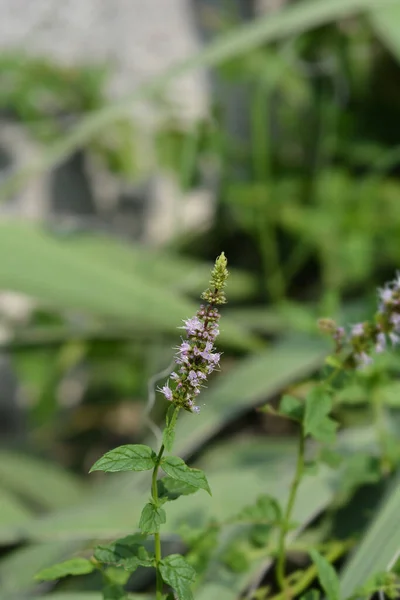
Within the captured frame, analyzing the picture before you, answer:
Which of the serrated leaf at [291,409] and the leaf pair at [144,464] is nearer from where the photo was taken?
the leaf pair at [144,464]

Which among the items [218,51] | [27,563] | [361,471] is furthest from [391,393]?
[218,51]

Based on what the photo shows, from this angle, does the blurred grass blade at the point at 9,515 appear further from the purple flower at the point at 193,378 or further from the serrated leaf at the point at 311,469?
the purple flower at the point at 193,378

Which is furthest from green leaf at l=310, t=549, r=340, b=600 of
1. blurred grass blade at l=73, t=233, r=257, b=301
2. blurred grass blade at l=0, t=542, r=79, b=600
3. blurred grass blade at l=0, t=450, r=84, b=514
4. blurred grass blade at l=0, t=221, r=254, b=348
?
blurred grass blade at l=73, t=233, r=257, b=301

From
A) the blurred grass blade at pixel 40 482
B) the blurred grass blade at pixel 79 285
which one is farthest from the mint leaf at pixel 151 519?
the blurred grass blade at pixel 40 482

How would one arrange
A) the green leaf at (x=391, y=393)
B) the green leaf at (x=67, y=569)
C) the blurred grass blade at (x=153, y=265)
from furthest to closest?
the blurred grass blade at (x=153, y=265)
the green leaf at (x=391, y=393)
the green leaf at (x=67, y=569)

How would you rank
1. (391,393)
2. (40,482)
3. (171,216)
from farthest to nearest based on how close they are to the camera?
(171,216) → (40,482) → (391,393)

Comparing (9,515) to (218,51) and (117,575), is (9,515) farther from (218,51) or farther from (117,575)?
(218,51)

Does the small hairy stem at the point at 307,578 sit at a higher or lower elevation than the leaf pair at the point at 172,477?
lower

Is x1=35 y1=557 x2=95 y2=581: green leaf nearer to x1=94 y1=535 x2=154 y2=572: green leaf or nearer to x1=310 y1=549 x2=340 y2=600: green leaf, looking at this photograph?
x1=94 y1=535 x2=154 y2=572: green leaf

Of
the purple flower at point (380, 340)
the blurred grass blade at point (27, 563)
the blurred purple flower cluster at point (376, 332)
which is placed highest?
the blurred grass blade at point (27, 563)
